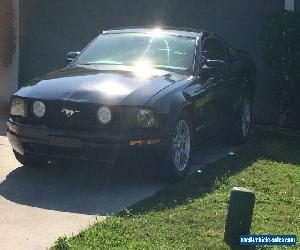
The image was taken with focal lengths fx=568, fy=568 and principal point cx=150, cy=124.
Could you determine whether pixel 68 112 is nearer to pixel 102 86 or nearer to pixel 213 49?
pixel 102 86

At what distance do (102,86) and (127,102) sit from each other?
411 mm

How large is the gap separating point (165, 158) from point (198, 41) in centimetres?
195

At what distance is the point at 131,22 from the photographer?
1056 centimetres

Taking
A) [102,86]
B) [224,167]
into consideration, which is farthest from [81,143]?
[224,167]

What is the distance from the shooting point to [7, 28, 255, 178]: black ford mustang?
5.31 m

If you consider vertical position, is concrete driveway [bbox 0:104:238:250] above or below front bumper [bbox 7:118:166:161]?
below

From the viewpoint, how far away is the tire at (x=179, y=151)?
556 cm

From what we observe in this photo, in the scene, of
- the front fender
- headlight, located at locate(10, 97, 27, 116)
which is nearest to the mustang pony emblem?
headlight, located at locate(10, 97, 27, 116)

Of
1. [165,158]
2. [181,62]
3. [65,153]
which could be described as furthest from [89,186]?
[181,62]

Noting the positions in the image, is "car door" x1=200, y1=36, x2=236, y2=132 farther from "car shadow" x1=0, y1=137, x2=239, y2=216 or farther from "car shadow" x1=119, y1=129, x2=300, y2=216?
"car shadow" x1=0, y1=137, x2=239, y2=216

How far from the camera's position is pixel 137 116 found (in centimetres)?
532

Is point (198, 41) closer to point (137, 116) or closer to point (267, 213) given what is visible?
point (137, 116)

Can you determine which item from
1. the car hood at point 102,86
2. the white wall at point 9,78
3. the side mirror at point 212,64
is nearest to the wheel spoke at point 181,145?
the car hood at point 102,86

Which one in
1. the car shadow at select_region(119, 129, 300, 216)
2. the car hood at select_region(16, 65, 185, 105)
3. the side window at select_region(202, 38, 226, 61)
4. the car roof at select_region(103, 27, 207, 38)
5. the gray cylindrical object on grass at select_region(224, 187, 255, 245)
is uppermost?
the car roof at select_region(103, 27, 207, 38)
